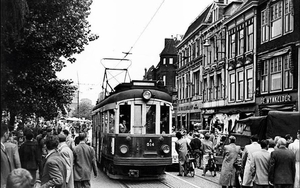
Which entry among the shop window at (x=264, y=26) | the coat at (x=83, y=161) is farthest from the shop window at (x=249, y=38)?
the coat at (x=83, y=161)

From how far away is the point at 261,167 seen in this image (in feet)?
37.1

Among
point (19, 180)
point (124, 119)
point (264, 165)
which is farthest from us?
point (124, 119)

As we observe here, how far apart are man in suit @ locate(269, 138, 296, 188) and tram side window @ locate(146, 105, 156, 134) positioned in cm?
580

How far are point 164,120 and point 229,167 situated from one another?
3.67m

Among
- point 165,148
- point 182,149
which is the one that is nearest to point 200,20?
point 182,149

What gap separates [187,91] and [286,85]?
83.0ft

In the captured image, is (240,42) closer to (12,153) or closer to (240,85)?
(240,85)

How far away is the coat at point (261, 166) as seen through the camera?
11.2 metres

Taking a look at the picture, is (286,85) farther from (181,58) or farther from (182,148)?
(181,58)

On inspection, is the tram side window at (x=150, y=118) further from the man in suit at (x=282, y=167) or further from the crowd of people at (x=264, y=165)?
the man in suit at (x=282, y=167)

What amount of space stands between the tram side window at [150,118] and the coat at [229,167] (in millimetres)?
3336

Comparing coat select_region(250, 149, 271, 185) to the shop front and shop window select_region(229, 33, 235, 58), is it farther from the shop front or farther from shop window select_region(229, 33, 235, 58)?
shop window select_region(229, 33, 235, 58)

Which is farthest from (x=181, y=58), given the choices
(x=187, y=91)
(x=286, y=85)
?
(x=286, y=85)

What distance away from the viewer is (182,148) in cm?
1823
